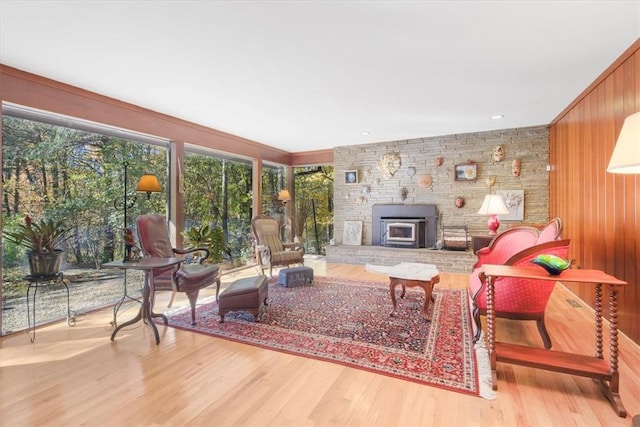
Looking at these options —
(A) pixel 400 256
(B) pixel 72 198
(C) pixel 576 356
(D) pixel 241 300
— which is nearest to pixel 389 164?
(A) pixel 400 256

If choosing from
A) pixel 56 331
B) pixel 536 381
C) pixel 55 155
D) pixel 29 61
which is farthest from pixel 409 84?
pixel 56 331

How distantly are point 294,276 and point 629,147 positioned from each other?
366 centimetres

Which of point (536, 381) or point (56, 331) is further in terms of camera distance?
point (56, 331)

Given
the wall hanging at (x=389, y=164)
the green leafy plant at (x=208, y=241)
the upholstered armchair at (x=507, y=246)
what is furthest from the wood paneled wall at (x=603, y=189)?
the green leafy plant at (x=208, y=241)

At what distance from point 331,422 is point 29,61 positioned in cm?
389

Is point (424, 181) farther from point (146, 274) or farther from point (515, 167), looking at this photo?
point (146, 274)

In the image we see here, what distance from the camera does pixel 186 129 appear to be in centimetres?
477

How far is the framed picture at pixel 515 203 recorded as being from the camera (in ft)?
17.4

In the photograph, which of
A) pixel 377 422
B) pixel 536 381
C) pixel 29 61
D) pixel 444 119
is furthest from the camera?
pixel 444 119

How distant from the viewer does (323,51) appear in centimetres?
263

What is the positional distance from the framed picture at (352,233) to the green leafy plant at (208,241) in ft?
9.21

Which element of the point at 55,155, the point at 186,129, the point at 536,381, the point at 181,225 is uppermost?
the point at 186,129

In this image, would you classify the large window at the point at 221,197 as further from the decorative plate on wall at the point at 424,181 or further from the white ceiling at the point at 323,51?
the decorative plate on wall at the point at 424,181

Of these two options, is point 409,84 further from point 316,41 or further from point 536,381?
point 536,381
